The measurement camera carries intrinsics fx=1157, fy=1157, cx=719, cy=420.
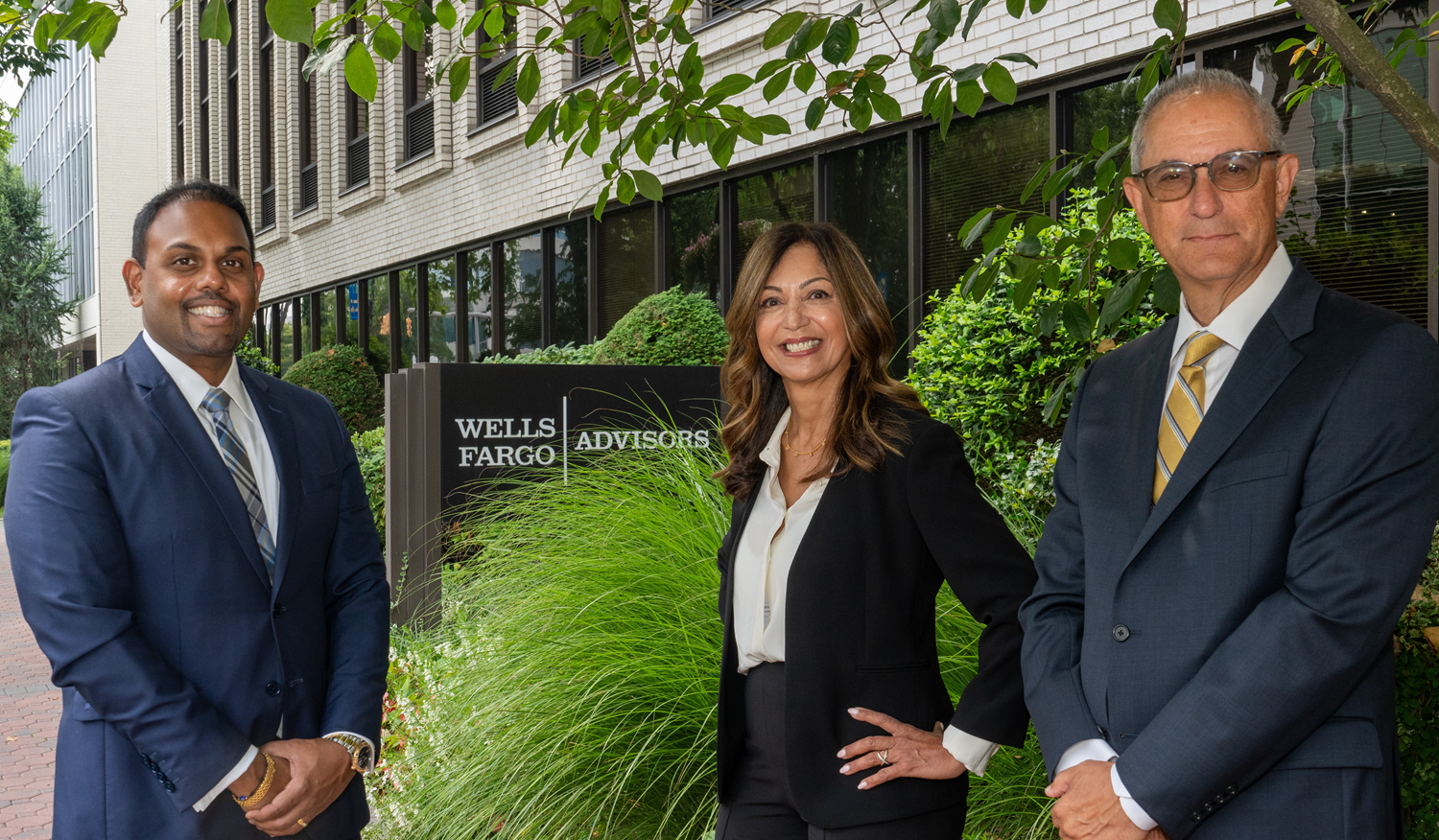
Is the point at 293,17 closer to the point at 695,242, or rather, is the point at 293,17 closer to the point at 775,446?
the point at 775,446

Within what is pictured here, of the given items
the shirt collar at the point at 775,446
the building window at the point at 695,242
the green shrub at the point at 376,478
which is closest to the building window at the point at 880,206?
the building window at the point at 695,242

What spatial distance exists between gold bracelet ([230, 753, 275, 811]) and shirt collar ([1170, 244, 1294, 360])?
6.37 ft

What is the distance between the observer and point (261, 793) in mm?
2279

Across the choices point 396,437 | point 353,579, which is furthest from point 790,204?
point 353,579

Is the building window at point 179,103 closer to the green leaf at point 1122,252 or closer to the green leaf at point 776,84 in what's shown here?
the green leaf at point 776,84

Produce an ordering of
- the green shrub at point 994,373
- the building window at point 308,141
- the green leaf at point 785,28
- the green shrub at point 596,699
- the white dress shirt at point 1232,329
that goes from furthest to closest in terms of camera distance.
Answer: the building window at point 308,141
the green shrub at point 994,373
the green shrub at point 596,699
the green leaf at point 785,28
the white dress shirt at point 1232,329

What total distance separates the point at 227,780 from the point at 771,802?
1.05 metres

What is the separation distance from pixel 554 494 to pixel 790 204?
222 inches

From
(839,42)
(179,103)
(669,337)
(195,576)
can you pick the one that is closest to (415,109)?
(669,337)

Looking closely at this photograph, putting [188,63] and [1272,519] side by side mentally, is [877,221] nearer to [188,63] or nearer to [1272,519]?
[1272,519]

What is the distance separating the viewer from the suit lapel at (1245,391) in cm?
178

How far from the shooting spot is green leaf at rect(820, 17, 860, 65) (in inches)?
106

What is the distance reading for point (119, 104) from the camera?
39.2m

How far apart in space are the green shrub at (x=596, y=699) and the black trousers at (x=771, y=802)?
1050 millimetres
